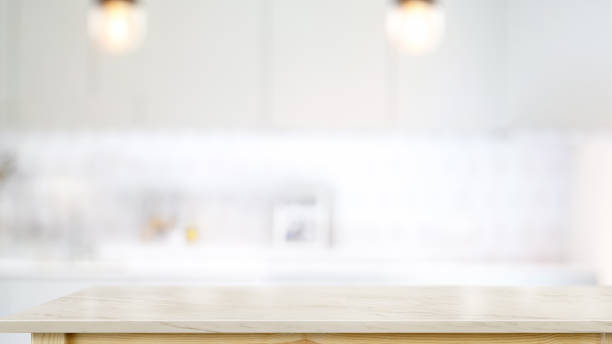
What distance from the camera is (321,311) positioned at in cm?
130

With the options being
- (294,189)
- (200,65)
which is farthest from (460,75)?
(200,65)

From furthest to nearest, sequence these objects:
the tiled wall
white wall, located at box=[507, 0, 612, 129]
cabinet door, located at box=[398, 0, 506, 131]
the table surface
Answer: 1. the tiled wall
2. cabinet door, located at box=[398, 0, 506, 131]
3. white wall, located at box=[507, 0, 612, 129]
4. the table surface

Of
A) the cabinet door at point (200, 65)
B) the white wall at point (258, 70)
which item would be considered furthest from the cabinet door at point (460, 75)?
the cabinet door at point (200, 65)

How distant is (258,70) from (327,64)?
1.10 ft

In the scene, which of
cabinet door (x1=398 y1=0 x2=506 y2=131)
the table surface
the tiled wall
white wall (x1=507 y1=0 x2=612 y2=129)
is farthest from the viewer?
the tiled wall

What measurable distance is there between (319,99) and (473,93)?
29.1 inches

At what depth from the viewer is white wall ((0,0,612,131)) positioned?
120 inches

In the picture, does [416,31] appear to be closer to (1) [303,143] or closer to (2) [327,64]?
(2) [327,64]

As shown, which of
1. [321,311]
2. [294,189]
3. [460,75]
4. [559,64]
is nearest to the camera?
[321,311]

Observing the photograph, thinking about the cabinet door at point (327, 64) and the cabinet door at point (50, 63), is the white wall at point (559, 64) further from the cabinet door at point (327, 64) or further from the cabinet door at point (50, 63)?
the cabinet door at point (50, 63)

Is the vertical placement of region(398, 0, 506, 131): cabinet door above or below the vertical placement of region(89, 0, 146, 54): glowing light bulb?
below

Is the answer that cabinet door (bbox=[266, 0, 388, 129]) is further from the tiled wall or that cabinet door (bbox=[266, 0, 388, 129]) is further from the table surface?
the table surface

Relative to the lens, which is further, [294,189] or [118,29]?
[294,189]

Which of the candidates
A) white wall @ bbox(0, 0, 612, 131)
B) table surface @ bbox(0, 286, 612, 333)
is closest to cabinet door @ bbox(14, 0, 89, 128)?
white wall @ bbox(0, 0, 612, 131)
